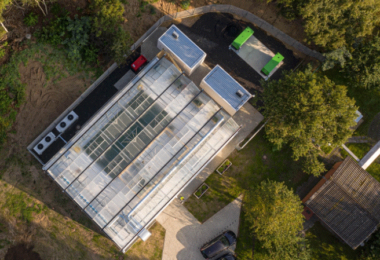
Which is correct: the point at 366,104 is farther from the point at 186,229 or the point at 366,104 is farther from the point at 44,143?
the point at 44,143

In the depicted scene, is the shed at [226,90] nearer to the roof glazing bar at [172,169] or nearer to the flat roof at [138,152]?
the flat roof at [138,152]

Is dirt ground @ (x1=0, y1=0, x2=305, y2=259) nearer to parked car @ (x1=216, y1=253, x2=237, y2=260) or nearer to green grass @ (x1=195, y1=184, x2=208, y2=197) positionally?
green grass @ (x1=195, y1=184, x2=208, y2=197)

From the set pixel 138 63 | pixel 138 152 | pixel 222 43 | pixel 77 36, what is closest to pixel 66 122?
pixel 77 36

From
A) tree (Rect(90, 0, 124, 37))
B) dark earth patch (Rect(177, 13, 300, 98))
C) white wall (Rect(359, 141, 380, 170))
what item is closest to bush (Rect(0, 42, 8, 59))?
tree (Rect(90, 0, 124, 37))

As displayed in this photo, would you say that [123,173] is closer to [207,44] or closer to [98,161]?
[98,161]

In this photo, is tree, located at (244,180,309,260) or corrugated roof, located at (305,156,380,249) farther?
corrugated roof, located at (305,156,380,249)
